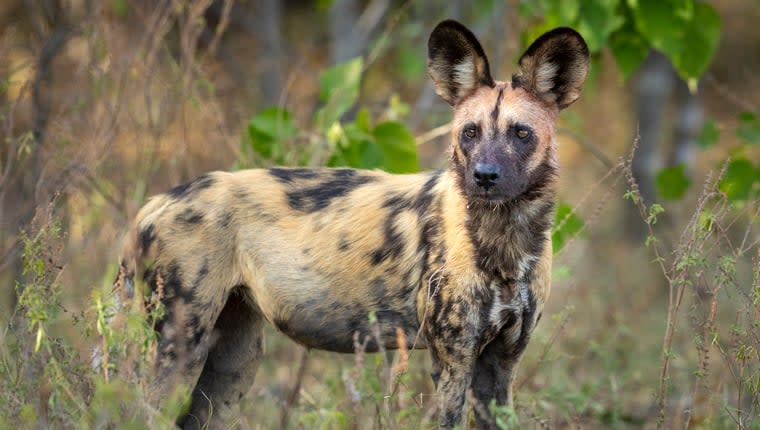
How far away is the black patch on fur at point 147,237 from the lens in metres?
4.39

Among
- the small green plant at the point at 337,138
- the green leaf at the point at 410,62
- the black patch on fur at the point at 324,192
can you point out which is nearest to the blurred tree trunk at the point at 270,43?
the green leaf at the point at 410,62

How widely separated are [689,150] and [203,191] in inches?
275

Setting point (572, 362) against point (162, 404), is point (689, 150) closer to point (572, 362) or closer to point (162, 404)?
point (572, 362)

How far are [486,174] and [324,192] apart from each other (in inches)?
37.0

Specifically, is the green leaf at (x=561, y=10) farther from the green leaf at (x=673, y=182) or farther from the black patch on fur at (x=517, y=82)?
the black patch on fur at (x=517, y=82)

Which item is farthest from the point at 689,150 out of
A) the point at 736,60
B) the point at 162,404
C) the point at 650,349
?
the point at 162,404

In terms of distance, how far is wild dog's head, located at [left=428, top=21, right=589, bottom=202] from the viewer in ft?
13.3

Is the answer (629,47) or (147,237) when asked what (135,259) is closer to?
(147,237)

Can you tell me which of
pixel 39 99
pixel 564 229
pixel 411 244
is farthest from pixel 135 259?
pixel 39 99

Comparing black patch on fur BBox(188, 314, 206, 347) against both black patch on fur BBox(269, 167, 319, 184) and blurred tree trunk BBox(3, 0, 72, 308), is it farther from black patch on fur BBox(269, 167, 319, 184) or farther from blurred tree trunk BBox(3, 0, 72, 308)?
blurred tree trunk BBox(3, 0, 72, 308)

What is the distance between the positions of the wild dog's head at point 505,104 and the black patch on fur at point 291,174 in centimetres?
74

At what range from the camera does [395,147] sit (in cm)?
563

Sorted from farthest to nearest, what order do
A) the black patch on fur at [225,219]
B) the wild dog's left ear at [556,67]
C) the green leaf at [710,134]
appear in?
the green leaf at [710,134]
the black patch on fur at [225,219]
the wild dog's left ear at [556,67]

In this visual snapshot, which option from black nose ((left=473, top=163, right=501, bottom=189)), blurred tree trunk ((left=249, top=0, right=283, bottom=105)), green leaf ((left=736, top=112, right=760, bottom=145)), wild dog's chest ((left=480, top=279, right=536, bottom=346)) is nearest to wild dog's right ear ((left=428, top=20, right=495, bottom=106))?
black nose ((left=473, top=163, right=501, bottom=189))
